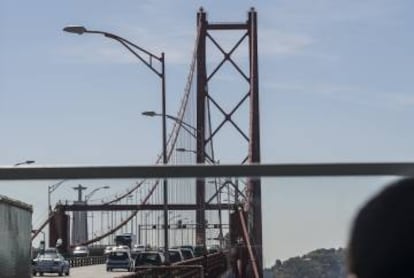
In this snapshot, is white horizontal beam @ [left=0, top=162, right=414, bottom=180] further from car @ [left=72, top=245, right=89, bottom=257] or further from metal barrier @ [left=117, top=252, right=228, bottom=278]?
car @ [left=72, top=245, right=89, bottom=257]

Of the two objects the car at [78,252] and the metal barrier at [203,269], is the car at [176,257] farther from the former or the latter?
the car at [78,252]

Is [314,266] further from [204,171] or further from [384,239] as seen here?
[384,239]

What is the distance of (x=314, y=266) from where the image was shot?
93.5 inches

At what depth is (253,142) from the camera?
54.1m

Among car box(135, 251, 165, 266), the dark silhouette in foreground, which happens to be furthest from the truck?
the dark silhouette in foreground

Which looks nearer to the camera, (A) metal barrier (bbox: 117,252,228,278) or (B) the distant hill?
(B) the distant hill

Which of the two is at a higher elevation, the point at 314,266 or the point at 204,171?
the point at 204,171

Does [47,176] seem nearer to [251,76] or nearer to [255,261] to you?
[255,261]

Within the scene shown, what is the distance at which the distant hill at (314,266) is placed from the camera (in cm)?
219

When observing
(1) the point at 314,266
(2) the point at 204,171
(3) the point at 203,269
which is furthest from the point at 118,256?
(1) the point at 314,266

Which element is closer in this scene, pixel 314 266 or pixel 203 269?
pixel 314 266

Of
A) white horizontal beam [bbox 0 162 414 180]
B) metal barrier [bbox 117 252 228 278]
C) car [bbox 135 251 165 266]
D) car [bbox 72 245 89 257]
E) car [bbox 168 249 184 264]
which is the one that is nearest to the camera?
white horizontal beam [bbox 0 162 414 180]

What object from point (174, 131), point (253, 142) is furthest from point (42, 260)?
point (253, 142)

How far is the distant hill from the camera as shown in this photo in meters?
2.19
